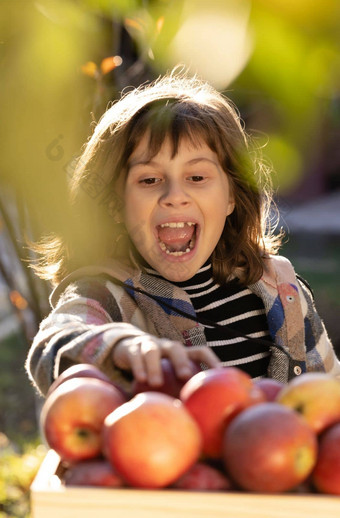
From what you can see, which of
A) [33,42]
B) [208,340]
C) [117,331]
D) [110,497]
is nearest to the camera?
[110,497]

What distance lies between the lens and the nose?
202 centimetres

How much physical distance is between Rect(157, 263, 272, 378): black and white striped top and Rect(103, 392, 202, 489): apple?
105 centimetres

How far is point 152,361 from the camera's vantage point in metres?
1.24

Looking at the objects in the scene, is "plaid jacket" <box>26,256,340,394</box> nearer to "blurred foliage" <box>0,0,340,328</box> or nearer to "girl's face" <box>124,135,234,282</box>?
"girl's face" <box>124,135,234,282</box>

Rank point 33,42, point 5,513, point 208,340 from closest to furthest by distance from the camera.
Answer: point 33,42, point 208,340, point 5,513

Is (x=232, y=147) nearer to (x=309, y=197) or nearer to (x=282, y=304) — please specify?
(x=282, y=304)

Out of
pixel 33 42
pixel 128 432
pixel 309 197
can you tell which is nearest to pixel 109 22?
pixel 33 42

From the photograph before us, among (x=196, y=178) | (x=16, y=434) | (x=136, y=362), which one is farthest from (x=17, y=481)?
(x=136, y=362)

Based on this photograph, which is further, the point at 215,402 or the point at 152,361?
the point at 152,361

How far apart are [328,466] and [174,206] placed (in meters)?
1.08

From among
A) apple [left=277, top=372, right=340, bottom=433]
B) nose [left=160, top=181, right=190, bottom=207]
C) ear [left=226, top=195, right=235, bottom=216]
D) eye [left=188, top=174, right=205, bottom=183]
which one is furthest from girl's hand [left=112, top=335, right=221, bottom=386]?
ear [left=226, top=195, right=235, bottom=216]

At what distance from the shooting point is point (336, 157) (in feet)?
33.8

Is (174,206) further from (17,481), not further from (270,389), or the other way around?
(17,481)

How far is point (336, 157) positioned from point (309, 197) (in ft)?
2.03
